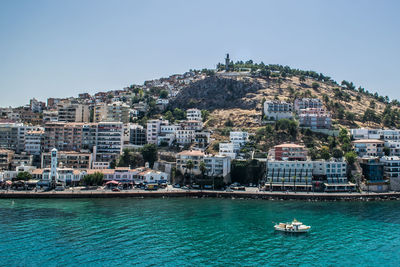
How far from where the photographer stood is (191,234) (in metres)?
47.6

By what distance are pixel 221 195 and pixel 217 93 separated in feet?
296

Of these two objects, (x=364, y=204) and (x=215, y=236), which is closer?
(x=215, y=236)

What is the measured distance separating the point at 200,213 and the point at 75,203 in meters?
26.7

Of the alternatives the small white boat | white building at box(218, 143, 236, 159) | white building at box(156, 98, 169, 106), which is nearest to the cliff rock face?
white building at box(156, 98, 169, 106)

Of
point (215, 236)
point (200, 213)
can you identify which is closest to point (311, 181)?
point (200, 213)

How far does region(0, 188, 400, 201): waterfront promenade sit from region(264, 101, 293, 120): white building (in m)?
53.8

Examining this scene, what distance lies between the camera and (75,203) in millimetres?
68250

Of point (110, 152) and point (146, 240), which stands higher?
point (110, 152)

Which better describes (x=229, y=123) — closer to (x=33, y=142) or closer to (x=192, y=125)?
(x=192, y=125)

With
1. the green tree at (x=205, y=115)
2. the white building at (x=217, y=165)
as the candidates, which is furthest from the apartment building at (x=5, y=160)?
the green tree at (x=205, y=115)

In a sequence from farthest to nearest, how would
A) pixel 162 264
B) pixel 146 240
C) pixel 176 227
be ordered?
pixel 176 227
pixel 146 240
pixel 162 264

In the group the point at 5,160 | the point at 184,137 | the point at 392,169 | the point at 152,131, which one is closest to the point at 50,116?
the point at 5,160

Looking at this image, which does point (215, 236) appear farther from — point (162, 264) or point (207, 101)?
point (207, 101)

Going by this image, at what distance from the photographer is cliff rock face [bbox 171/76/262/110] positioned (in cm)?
15488
